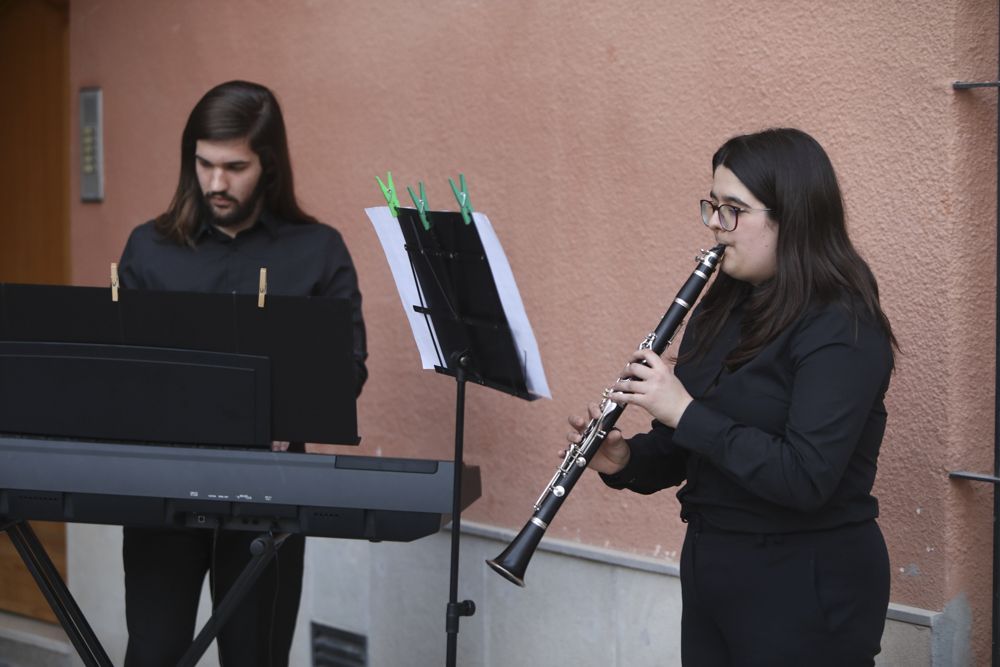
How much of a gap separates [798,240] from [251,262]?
4.81 ft

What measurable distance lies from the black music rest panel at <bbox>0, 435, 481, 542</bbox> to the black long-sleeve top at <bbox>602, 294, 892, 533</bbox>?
52 centimetres

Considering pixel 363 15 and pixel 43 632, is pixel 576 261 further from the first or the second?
pixel 43 632

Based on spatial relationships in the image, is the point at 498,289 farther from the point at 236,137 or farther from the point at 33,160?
the point at 33,160

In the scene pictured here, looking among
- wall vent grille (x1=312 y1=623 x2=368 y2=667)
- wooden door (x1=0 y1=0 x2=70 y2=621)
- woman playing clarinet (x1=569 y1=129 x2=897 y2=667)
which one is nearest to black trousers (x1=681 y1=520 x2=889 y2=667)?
woman playing clarinet (x1=569 y1=129 x2=897 y2=667)

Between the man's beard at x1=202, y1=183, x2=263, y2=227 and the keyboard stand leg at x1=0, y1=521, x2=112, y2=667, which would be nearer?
the keyboard stand leg at x1=0, y1=521, x2=112, y2=667

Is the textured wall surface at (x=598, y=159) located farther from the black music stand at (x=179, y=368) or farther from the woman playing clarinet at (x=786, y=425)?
the black music stand at (x=179, y=368)

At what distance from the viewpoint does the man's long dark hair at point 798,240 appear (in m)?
2.18

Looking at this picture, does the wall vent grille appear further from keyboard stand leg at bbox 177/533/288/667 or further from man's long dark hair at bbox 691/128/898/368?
man's long dark hair at bbox 691/128/898/368

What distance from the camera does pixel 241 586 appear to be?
2516 millimetres

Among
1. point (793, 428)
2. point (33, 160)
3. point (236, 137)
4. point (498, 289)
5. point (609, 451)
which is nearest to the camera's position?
point (793, 428)

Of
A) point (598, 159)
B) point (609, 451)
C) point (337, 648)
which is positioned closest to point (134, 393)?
point (609, 451)

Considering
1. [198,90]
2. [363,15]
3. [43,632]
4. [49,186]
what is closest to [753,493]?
[363,15]

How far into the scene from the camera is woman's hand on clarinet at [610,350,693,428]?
2215mm

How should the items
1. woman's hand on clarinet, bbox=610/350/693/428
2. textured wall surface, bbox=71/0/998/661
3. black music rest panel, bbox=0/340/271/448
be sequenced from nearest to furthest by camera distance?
woman's hand on clarinet, bbox=610/350/693/428, black music rest panel, bbox=0/340/271/448, textured wall surface, bbox=71/0/998/661
